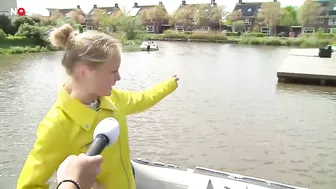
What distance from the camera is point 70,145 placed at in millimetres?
1531

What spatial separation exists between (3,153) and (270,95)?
8.32 metres

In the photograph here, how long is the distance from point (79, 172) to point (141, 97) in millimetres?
1250

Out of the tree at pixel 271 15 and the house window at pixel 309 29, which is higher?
the tree at pixel 271 15

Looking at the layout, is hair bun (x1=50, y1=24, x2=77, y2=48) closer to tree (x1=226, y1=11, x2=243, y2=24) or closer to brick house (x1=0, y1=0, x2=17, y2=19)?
brick house (x1=0, y1=0, x2=17, y2=19)

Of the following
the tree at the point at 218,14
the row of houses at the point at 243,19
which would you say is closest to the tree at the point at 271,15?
the row of houses at the point at 243,19

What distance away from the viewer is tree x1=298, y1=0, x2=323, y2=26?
53131 mm

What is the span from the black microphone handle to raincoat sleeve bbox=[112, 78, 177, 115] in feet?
3.07

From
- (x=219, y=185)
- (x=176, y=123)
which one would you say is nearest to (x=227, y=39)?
(x=176, y=123)

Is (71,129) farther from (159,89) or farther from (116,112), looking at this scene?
(159,89)

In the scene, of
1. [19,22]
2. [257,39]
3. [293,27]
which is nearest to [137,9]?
[293,27]

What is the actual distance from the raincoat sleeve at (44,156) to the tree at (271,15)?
188ft

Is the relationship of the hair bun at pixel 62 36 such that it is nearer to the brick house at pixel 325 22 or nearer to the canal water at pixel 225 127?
the canal water at pixel 225 127

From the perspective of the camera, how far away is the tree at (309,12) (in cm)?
5313

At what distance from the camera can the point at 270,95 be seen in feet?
39.1
